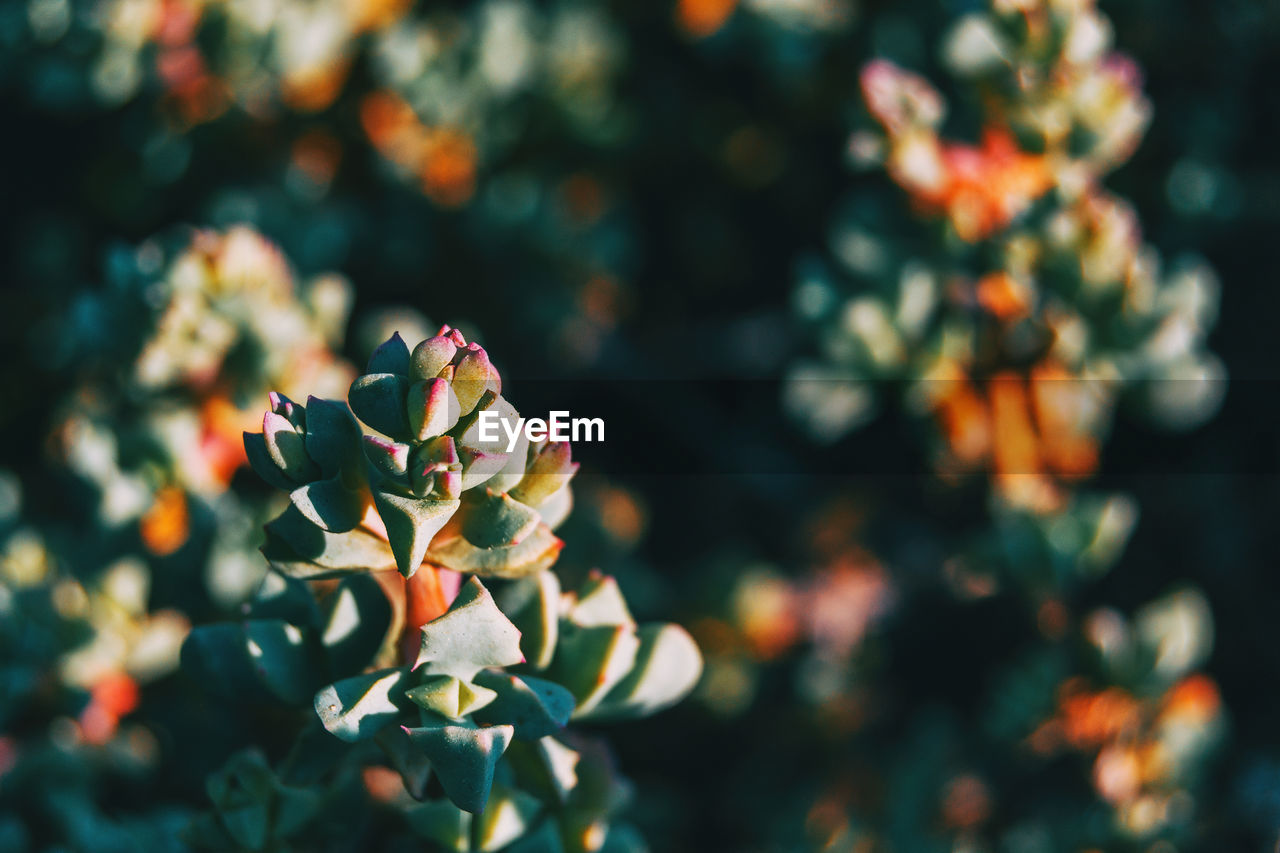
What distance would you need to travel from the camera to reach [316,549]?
1.91ft

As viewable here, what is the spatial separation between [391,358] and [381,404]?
42mm

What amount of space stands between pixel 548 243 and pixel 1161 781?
1020 millimetres

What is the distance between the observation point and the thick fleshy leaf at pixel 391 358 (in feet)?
1.90

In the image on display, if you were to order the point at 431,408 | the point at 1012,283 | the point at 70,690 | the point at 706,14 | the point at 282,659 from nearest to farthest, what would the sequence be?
the point at 431,408 < the point at 282,659 < the point at 70,690 < the point at 1012,283 < the point at 706,14

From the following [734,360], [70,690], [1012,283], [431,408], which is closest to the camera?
[431,408]

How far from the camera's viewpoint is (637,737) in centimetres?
138

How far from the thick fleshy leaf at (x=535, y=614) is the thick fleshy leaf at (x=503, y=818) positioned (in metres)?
0.09

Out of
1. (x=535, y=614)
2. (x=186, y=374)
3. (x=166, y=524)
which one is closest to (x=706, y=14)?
(x=186, y=374)

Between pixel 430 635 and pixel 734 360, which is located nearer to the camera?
pixel 430 635

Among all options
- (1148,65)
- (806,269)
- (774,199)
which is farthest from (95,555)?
(1148,65)

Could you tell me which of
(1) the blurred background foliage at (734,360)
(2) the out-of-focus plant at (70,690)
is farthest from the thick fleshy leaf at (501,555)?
(2) the out-of-focus plant at (70,690)

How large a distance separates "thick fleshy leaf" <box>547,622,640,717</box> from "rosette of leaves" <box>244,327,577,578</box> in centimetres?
8

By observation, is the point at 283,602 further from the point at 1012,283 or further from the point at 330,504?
the point at 1012,283

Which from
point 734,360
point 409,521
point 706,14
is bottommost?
point 409,521
